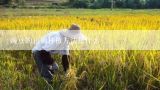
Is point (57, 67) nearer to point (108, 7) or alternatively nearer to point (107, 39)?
point (107, 39)

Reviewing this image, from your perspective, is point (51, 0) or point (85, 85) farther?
point (51, 0)

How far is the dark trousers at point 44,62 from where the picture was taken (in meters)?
5.87

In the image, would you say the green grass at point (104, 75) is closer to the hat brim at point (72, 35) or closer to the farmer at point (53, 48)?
the farmer at point (53, 48)

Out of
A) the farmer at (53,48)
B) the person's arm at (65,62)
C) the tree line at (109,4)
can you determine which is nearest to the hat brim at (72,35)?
the farmer at (53,48)

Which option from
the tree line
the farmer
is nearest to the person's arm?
the farmer

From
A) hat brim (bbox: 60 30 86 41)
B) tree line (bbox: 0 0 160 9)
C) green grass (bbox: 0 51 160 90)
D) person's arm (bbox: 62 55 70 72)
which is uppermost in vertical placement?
hat brim (bbox: 60 30 86 41)

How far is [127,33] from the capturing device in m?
7.45

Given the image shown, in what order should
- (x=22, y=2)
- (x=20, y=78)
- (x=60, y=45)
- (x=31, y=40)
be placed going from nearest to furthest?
(x=60, y=45), (x=20, y=78), (x=31, y=40), (x=22, y=2)

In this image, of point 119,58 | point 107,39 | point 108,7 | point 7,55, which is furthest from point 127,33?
point 108,7

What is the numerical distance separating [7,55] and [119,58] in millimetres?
2360

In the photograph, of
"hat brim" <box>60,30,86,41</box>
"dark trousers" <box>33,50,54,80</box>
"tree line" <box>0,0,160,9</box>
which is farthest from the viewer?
"tree line" <box>0,0,160,9</box>

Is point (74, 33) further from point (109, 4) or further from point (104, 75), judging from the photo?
point (109, 4)

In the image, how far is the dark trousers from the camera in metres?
5.87

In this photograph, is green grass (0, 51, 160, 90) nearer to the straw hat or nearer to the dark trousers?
the dark trousers
